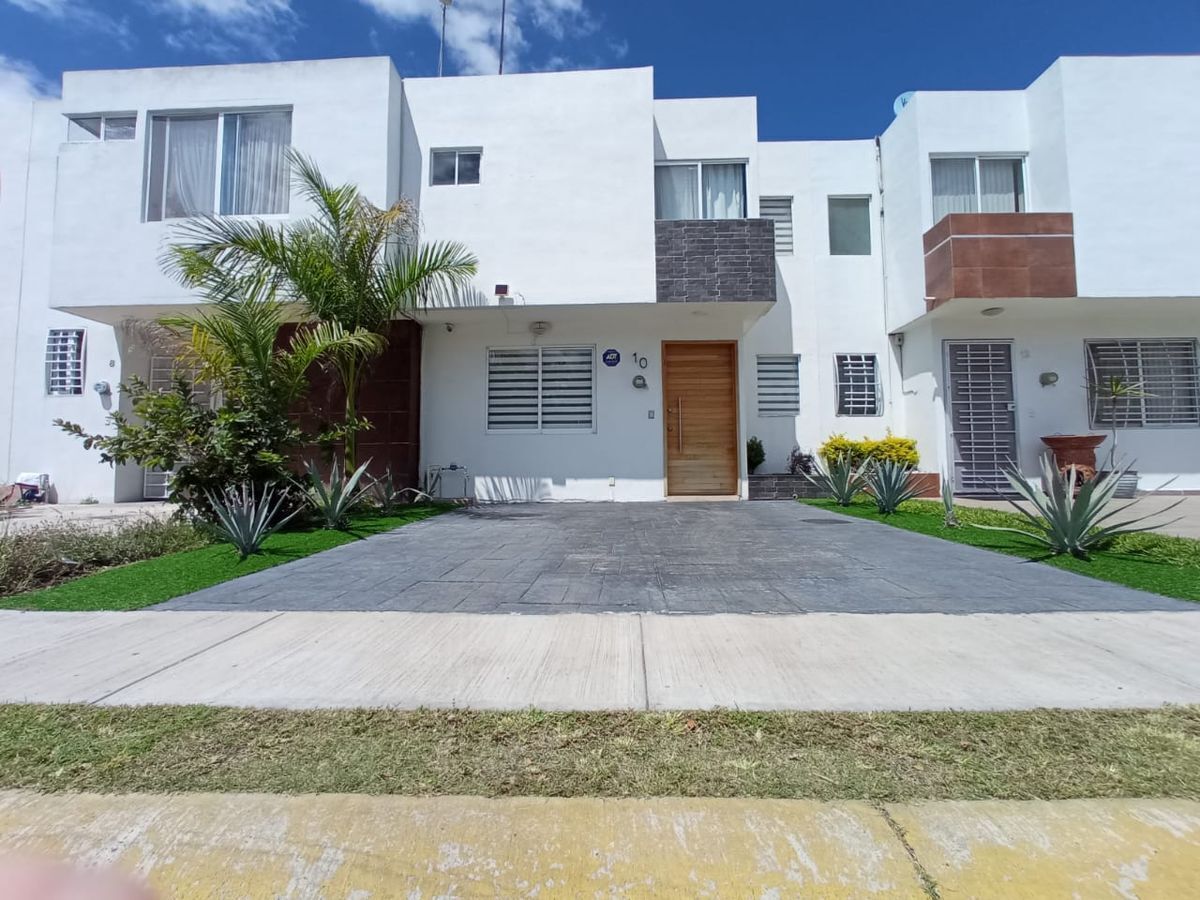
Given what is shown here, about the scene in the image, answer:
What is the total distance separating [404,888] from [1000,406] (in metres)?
12.8

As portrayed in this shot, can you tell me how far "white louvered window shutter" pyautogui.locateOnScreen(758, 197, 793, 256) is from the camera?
41.8ft

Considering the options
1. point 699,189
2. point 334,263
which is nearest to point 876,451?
point 699,189

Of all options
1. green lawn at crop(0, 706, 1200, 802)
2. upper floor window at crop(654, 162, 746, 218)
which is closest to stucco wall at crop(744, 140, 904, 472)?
upper floor window at crop(654, 162, 746, 218)

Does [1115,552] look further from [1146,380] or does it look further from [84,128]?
[84,128]

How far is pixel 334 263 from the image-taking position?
8836mm

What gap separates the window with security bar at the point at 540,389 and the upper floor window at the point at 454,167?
3008 millimetres

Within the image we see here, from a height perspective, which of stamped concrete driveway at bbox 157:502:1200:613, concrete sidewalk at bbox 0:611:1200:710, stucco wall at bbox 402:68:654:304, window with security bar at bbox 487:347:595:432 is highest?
stucco wall at bbox 402:68:654:304

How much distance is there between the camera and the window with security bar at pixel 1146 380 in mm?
11617

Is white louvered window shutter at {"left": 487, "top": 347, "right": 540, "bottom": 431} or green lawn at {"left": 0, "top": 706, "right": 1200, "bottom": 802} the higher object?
white louvered window shutter at {"left": 487, "top": 347, "right": 540, "bottom": 431}

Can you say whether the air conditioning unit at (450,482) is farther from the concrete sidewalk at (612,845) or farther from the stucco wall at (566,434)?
the concrete sidewalk at (612,845)

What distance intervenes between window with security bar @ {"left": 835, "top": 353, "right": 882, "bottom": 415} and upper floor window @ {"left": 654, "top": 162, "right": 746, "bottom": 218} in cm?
380

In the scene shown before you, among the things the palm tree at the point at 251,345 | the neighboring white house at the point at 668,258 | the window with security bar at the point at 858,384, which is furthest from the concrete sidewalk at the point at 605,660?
the window with security bar at the point at 858,384

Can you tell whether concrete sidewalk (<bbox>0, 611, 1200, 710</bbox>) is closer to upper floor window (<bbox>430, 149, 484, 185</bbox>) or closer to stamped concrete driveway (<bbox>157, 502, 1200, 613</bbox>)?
stamped concrete driveway (<bbox>157, 502, 1200, 613</bbox>)

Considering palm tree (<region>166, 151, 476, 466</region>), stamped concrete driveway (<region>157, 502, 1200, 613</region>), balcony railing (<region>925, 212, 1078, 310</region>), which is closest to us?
stamped concrete driveway (<region>157, 502, 1200, 613</region>)
